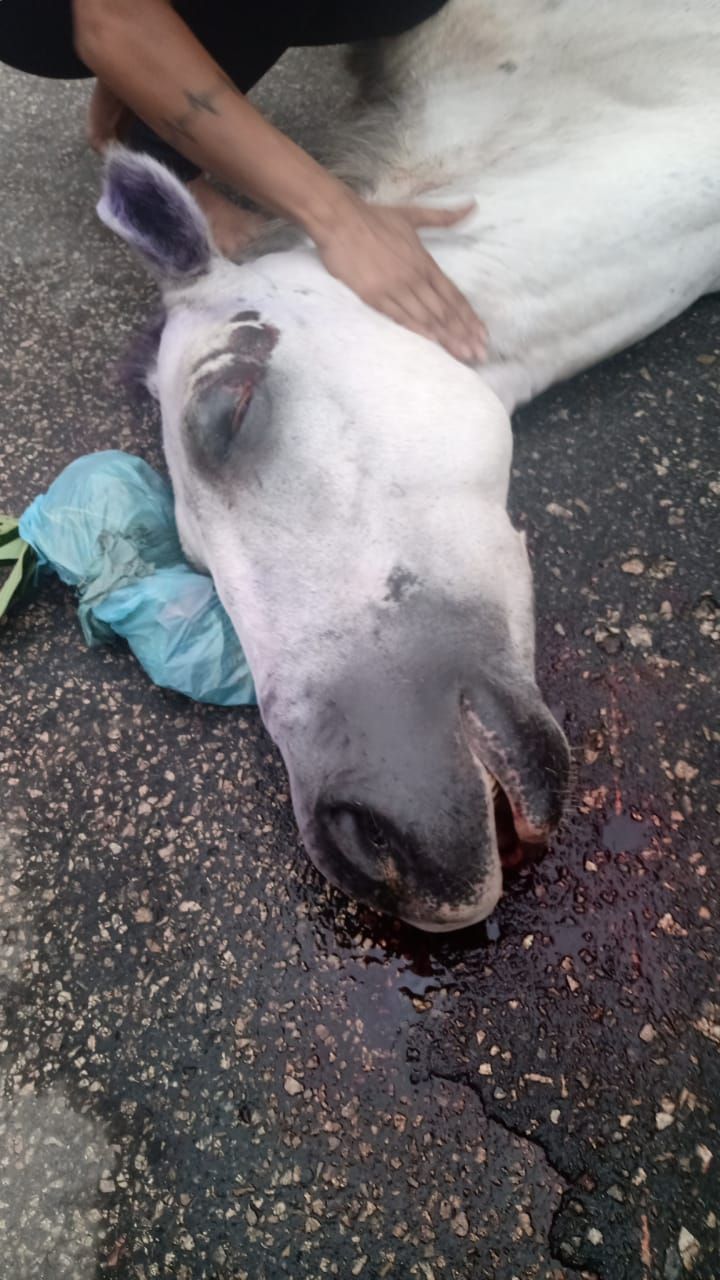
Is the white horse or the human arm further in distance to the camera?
the human arm

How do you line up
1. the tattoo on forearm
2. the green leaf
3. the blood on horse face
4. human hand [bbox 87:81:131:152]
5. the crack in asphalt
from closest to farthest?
1. the blood on horse face
2. the crack in asphalt
3. the tattoo on forearm
4. the green leaf
5. human hand [bbox 87:81:131:152]

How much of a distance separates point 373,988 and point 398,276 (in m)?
1.57

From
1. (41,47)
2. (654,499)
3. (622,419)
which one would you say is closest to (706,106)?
(622,419)

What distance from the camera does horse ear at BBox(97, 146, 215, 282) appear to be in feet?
6.71

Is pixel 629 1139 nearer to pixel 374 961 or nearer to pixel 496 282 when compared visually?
pixel 374 961

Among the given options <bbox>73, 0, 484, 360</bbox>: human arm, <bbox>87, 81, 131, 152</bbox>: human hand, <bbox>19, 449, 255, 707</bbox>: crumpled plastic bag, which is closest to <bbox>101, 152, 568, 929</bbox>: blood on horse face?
<bbox>73, 0, 484, 360</bbox>: human arm

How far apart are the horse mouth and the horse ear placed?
148 centimetres

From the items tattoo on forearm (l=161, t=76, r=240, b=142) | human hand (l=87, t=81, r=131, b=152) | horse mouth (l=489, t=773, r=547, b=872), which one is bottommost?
horse mouth (l=489, t=773, r=547, b=872)

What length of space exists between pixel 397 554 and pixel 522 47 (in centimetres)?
188

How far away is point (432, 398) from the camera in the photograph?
1.84 m

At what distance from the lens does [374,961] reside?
1.88 metres

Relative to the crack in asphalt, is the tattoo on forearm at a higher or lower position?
higher

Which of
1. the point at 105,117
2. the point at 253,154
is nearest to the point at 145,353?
the point at 253,154

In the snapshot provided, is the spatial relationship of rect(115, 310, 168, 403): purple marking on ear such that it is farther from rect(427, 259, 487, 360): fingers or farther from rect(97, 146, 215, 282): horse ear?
rect(427, 259, 487, 360): fingers
